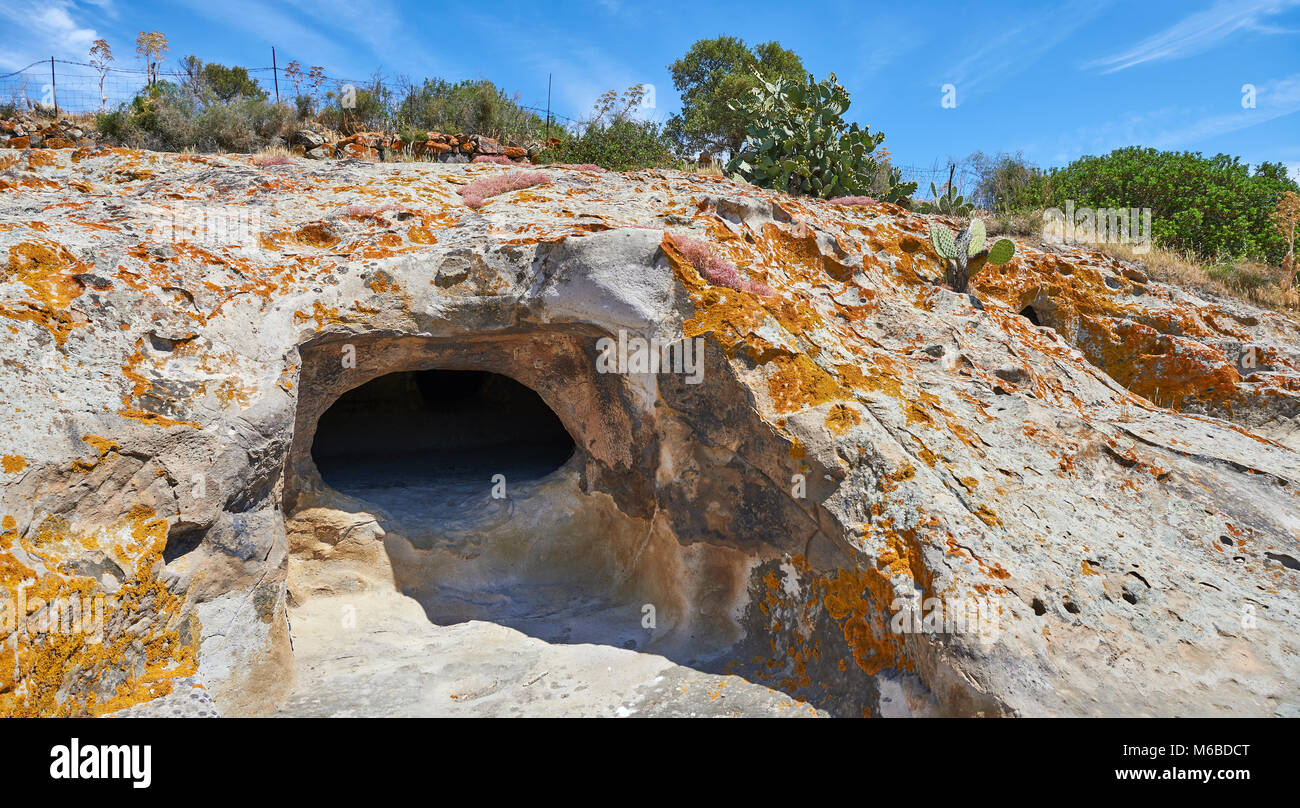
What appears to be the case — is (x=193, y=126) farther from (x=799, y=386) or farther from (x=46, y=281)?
(x=799, y=386)

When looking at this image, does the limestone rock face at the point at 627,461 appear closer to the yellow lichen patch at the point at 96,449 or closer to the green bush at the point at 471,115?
the yellow lichen patch at the point at 96,449

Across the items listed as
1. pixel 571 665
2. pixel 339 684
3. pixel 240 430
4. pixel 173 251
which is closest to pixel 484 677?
pixel 571 665

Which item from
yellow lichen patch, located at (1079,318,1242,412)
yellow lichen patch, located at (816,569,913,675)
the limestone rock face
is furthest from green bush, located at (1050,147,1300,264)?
yellow lichen patch, located at (816,569,913,675)

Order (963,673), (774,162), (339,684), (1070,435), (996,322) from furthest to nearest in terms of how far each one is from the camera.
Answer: (774,162) → (996,322) → (1070,435) → (339,684) → (963,673)

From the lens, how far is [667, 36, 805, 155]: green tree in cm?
2203

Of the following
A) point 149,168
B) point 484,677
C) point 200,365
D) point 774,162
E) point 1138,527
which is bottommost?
point 484,677

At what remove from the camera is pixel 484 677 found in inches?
197

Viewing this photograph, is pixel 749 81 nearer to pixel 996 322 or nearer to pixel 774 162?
pixel 774 162

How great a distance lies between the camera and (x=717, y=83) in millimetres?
25812

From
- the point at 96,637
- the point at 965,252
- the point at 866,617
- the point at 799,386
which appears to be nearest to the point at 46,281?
the point at 96,637

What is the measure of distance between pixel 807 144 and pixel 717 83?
17455mm

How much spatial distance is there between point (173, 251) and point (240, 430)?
1.44m

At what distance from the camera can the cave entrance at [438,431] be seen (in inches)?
345

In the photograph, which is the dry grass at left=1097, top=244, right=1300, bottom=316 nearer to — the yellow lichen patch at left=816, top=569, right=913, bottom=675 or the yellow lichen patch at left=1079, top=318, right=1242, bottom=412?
the yellow lichen patch at left=1079, top=318, right=1242, bottom=412
